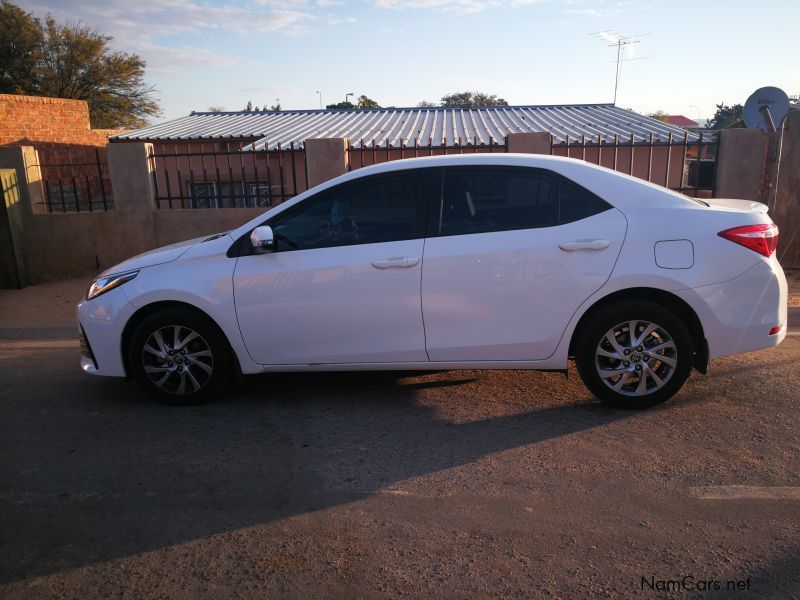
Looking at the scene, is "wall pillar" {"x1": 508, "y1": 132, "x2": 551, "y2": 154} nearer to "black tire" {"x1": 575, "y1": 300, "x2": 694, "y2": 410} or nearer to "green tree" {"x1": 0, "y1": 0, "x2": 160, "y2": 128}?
"black tire" {"x1": 575, "y1": 300, "x2": 694, "y2": 410}

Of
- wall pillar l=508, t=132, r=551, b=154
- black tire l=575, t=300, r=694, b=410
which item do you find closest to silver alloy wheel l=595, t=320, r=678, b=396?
black tire l=575, t=300, r=694, b=410

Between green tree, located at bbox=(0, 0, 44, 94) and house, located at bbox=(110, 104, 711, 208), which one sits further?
green tree, located at bbox=(0, 0, 44, 94)

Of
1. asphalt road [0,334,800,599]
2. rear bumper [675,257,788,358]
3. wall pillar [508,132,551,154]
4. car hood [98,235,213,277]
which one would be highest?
wall pillar [508,132,551,154]

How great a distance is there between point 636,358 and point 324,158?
21.6ft

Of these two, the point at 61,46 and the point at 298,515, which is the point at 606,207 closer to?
the point at 298,515

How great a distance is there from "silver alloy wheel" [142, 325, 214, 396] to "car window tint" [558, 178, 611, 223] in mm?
2749

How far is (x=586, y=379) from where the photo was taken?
459 cm

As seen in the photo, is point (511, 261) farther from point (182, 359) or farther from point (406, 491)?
point (182, 359)

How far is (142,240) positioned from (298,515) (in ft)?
26.5

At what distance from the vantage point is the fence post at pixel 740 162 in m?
9.16

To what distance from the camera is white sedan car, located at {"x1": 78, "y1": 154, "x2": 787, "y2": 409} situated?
4414mm

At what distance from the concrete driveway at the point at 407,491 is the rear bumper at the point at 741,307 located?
525mm

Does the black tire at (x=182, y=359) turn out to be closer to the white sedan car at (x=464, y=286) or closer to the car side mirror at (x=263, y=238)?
the white sedan car at (x=464, y=286)

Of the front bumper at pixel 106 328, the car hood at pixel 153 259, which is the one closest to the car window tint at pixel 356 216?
the car hood at pixel 153 259
